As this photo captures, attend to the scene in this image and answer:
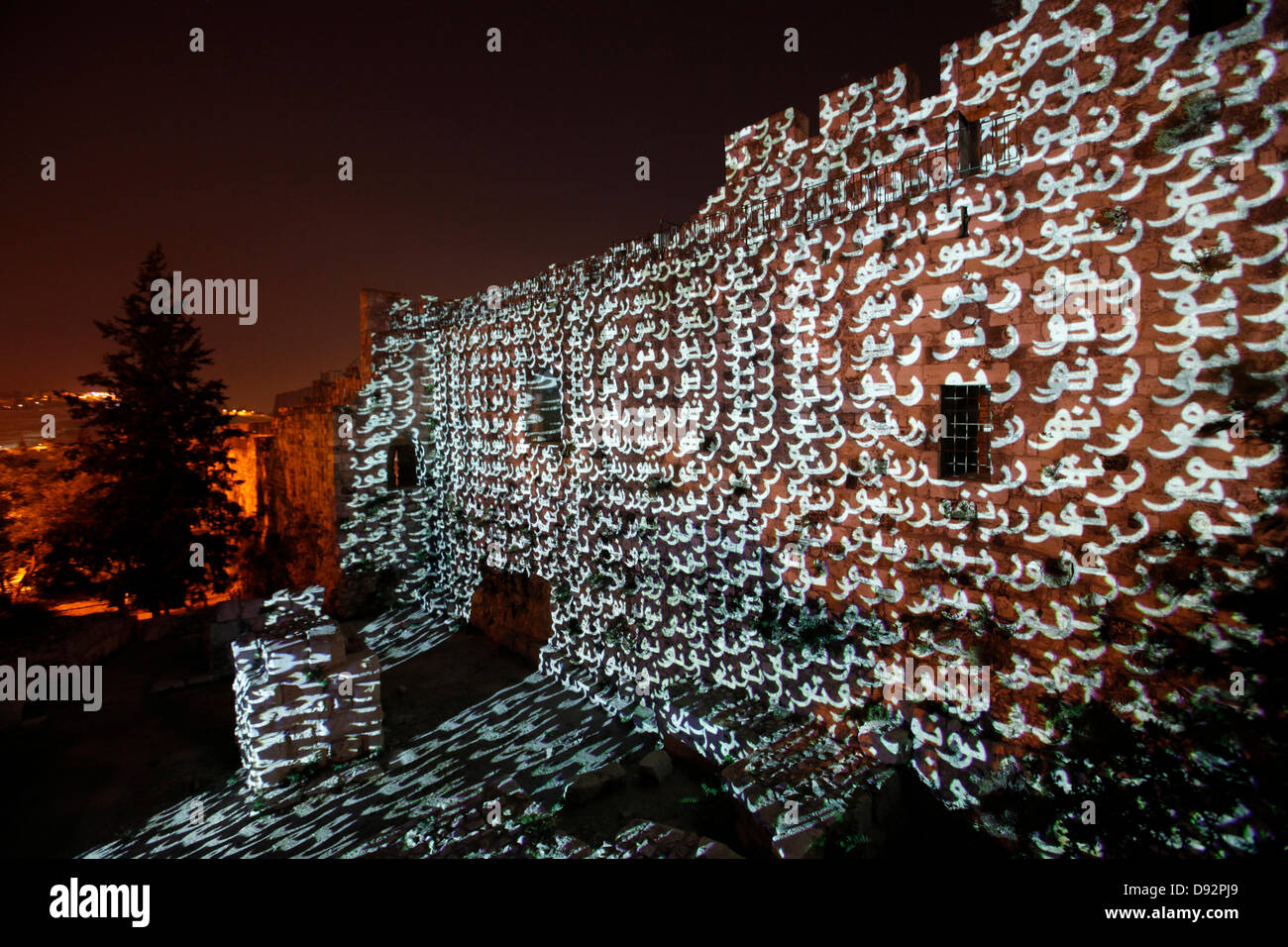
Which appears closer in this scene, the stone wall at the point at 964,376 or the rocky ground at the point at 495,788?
the stone wall at the point at 964,376

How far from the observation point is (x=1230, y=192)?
10.1ft

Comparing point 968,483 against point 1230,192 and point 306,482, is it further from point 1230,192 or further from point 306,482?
point 306,482

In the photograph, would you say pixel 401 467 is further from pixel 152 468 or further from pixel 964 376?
pixel 964 376

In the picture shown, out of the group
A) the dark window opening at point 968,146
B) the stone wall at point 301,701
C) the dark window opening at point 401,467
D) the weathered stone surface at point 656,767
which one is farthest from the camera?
the dark window opening at point 401,467

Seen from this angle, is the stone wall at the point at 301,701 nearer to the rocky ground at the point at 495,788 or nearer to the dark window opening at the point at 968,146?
the rocky ground at the point at 495,788

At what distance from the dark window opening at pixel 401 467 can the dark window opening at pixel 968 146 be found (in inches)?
397

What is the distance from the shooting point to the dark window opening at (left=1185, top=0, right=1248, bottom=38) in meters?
3.13

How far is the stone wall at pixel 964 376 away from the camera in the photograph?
314 centimetres

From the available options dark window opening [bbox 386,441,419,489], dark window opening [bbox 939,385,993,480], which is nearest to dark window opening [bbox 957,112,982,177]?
dark window opening [bbox 939,385,993,480]

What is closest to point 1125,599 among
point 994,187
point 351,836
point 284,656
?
point 994,187

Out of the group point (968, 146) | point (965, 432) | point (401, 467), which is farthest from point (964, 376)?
point (401, 467)

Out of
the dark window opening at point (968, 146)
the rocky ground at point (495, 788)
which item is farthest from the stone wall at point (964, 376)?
the rocky ground at point (495, 788)
